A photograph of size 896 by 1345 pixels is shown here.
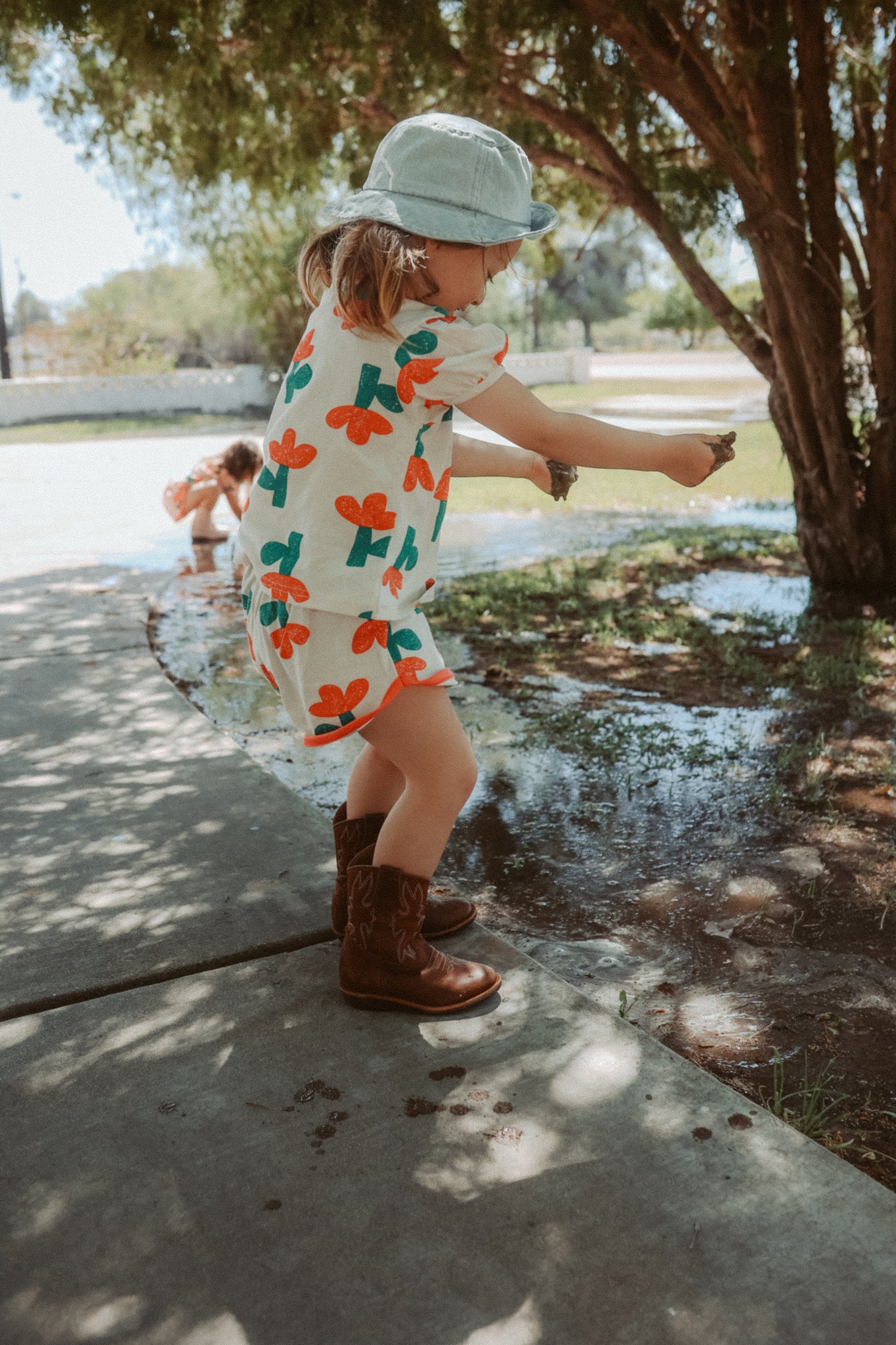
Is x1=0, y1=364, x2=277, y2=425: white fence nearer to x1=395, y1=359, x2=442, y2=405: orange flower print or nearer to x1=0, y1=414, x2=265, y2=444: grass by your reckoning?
x1=0, y1=414, x2=265, y2=444: grass

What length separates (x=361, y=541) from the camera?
2271 millimetres

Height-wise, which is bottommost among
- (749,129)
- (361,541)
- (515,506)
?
(515,506)

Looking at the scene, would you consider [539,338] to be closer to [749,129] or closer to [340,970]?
[749,129]

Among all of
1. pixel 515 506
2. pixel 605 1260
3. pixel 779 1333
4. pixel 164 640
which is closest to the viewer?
pixel 779 1333

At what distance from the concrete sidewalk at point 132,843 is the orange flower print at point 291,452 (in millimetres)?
1010

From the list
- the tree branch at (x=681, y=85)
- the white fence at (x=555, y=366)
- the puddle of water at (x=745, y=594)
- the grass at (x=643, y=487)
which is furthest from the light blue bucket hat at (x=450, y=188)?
the white fence at (x=555, y=366)

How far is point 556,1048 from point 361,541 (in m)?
0.98

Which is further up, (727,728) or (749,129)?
(749,129)

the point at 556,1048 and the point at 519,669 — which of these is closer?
the point at 556,1048

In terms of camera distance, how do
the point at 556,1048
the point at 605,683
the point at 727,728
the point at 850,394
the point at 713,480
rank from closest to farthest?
the point at 556,1048 → the point at 727,728 → the point at 605,683 → the point at 850,394 → the point at 713,480

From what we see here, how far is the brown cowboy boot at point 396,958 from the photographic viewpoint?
7.75 ft

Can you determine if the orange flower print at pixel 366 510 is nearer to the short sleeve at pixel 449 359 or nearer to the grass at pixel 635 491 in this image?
the short sleeve at pixel 449 359

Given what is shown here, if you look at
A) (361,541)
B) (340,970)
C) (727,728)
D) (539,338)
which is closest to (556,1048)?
(340,970)

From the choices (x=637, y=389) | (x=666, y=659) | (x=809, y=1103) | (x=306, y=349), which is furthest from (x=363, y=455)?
(x=637, y=389)
